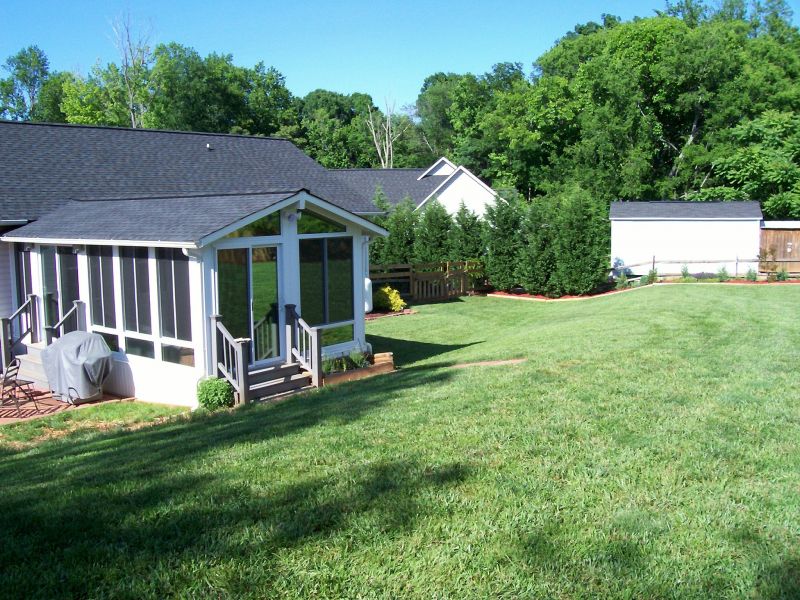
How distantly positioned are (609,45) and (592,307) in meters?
28.5

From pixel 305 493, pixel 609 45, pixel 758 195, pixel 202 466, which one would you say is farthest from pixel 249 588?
pixel 609 45

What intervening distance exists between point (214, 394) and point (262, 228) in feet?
9.53

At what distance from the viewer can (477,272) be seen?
27.5m

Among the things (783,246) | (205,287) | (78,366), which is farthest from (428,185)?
(205,287)

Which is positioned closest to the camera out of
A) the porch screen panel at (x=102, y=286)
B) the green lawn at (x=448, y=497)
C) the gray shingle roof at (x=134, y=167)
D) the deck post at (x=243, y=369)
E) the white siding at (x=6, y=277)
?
the green lawn at (x=448, y=497)

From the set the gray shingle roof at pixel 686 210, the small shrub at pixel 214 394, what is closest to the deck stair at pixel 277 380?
the small shrub at pixel 214 394

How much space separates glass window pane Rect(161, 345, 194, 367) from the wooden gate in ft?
86.5

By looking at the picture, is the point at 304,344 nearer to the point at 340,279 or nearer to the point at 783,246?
the point at 340,279

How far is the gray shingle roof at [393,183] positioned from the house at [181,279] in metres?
21.3

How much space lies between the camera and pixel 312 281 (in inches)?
518

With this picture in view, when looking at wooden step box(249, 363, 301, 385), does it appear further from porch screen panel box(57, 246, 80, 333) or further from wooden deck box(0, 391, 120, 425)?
porch screen panel box(57, 246, 80, 333)

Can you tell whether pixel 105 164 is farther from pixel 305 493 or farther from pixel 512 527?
pixel 512 527

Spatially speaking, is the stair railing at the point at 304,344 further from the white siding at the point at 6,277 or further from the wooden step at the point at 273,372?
the white siding at the point at 6,277

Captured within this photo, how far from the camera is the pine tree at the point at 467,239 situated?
2750cm
